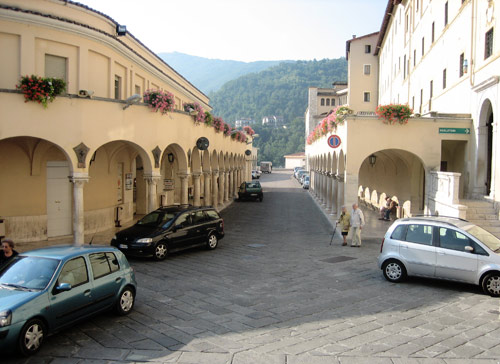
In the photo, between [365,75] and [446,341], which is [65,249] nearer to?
[446,341]

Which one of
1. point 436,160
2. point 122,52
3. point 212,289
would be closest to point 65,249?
point 212,289

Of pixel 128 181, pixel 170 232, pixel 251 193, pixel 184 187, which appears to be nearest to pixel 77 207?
pixel 170 232

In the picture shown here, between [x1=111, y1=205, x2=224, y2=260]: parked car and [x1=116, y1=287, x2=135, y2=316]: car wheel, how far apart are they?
4787mm

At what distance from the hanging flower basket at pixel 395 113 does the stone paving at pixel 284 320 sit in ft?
24.7

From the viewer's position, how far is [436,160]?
746 inches

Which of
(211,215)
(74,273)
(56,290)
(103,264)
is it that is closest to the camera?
(56,290)

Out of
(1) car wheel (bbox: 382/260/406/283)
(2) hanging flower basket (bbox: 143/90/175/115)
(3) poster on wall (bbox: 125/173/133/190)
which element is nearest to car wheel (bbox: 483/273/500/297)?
(1) car wheel (bbox: 382/260/406/283)

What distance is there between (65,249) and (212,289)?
379cm

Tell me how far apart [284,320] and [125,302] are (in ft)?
10.2

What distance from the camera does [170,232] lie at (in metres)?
14.0

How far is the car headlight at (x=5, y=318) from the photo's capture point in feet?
Answer: 19.3

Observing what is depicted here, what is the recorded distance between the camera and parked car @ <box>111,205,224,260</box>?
13344 mm

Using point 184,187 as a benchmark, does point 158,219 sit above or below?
below

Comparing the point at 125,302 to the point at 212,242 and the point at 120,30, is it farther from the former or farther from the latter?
the point at 120,30
